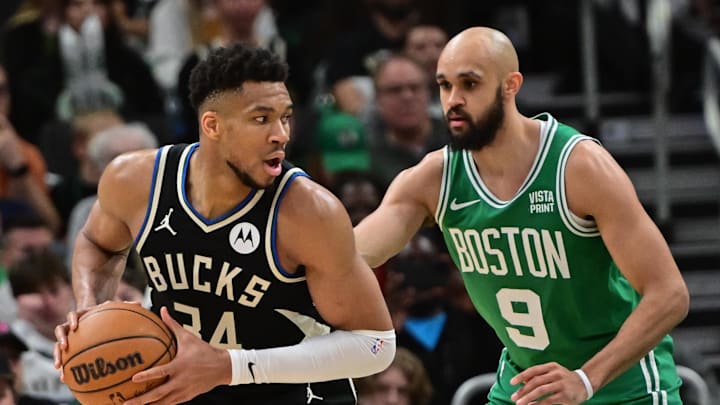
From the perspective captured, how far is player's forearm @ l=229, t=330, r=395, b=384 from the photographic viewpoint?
4488 millimetres

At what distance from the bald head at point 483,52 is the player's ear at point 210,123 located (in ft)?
2.81

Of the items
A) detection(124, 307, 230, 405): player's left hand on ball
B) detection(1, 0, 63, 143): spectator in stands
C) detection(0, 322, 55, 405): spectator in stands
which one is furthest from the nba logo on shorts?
detection(1, 0, 63, 143): spectator in stands

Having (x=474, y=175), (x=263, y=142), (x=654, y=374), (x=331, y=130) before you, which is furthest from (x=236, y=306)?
(x=331, y=130)

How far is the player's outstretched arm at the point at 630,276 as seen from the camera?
14.7 feet

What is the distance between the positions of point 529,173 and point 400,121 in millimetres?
3392

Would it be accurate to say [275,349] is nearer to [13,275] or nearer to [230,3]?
[13,275]

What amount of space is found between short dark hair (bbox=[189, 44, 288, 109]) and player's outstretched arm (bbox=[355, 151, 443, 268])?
0.78 m

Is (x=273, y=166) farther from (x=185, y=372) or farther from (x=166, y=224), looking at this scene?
(x=185, y=372)

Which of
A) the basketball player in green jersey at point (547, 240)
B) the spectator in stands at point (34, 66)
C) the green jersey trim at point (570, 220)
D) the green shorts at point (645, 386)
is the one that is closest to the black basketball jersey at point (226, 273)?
the basketball player in green jersey at point (547, 240)

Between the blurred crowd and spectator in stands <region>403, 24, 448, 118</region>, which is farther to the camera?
spectator in stands <region>403, 24, 448, 118</region>

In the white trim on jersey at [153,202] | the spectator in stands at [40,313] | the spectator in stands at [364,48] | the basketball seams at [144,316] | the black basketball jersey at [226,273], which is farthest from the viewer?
the spectator in stands at [364,48]

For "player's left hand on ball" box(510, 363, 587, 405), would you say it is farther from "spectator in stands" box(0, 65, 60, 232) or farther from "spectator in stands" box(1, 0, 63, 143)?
"spectator in stands" box(1, 0, 63, 143)

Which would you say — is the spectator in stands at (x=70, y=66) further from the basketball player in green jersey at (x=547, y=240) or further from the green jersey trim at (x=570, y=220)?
the green jersey trim at (x=570, y=220)

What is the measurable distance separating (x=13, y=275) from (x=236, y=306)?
2.63 metres
